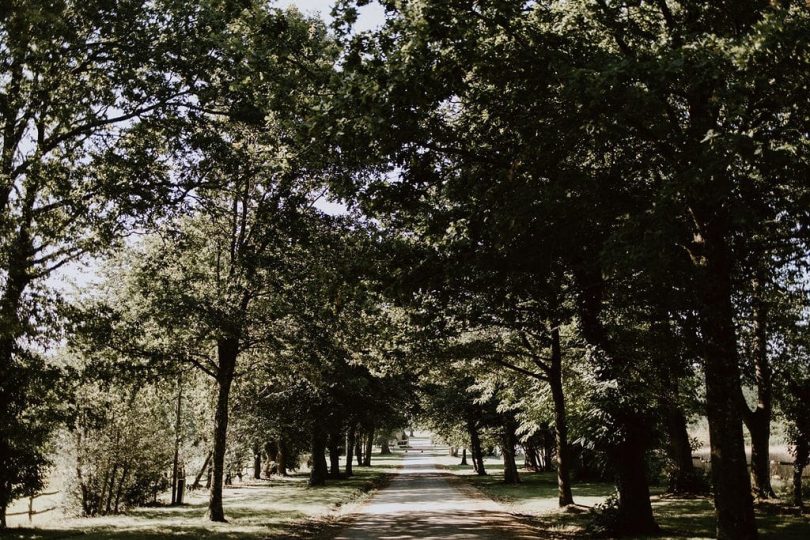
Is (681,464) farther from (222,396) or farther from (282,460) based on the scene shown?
(282,460)

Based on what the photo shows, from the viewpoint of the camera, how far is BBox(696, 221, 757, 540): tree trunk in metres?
9.75

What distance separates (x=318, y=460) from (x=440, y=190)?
29.3m

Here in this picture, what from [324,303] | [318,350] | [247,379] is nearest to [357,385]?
[247,379]

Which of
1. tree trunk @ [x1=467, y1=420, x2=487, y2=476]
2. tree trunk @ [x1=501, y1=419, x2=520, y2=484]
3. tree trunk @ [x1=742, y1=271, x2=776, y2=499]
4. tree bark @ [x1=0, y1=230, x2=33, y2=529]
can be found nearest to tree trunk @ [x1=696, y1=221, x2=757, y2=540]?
tree trunk @ [x1=742, y1=271, x2=776, y2=499]

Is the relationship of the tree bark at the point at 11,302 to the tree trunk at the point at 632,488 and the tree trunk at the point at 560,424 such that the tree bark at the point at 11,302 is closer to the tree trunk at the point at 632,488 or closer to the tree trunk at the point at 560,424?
the tree trunk at the point at 632,488

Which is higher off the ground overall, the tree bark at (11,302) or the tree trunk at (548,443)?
the tree bark at (11,302)

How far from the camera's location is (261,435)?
35812mm

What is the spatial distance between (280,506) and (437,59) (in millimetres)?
19892

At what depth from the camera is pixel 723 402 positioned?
32.8 feet

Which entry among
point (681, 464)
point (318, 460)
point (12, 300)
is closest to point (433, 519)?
point (681, 464)

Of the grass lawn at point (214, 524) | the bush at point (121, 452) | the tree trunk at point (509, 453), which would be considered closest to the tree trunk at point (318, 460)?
the grass lawn at point (214, 524)

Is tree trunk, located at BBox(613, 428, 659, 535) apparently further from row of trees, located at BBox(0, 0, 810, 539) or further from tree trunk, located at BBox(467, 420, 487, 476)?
tree trunk, located at BBox(467, 420, 487, 476)

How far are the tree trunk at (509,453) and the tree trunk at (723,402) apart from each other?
87.7 ft

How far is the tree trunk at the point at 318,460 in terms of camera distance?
120ft
